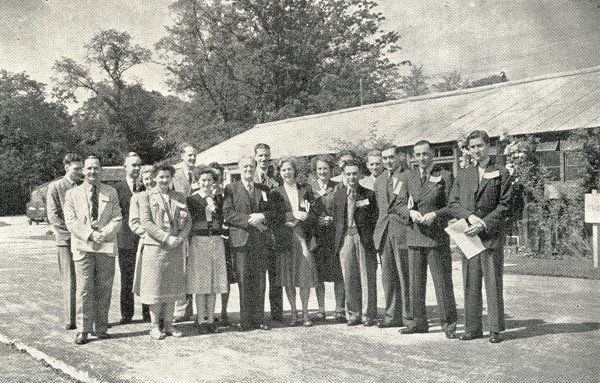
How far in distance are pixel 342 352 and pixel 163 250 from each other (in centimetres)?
215

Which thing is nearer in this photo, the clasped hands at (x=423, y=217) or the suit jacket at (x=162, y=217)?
the clasped hands at (x=423, y=217)

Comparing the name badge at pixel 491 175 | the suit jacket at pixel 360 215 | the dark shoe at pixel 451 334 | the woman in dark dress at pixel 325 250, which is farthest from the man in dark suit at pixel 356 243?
the name badge at pixel 491 175

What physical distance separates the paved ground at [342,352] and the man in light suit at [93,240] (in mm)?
390

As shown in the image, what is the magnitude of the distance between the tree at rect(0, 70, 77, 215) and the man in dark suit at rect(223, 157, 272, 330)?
4855 centimetres

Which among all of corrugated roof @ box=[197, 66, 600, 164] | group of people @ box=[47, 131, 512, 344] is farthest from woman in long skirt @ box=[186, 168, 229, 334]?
corrugated roof @ box=[197, 66, 600, 164]

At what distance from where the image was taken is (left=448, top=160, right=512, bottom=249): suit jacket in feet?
19.3

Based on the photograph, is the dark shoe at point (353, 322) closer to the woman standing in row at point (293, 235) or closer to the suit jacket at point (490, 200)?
the woman standing in row at point (293, 235)

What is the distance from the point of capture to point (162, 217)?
6.49 meters

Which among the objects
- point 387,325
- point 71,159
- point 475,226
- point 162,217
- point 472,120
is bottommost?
point 387,325

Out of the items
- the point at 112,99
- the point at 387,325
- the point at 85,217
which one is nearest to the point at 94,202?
the point at 85,217

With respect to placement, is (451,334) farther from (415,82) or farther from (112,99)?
(415,82)

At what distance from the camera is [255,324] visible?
684 centimetres

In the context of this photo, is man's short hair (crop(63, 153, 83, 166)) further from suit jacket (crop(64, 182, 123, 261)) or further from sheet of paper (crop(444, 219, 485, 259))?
sheet of paper (crop(444, 219, 485, 259))

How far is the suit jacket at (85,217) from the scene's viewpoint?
6.50 m
